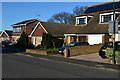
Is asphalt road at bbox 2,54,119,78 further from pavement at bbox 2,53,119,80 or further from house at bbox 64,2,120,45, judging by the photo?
house at bbox 64,2,120,45

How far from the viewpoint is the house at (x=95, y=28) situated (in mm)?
24719

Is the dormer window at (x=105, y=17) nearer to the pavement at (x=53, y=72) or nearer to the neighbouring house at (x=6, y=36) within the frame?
the pavement at (x=53, y=72)

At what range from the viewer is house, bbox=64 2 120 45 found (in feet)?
81.1

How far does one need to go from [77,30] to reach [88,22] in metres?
2.18

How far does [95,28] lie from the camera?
1034 inches

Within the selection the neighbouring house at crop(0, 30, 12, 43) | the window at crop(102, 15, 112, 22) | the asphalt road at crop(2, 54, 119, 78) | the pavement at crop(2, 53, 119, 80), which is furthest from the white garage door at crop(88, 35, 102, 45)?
the neighbouring house at crop(0, 30, 12, 43)

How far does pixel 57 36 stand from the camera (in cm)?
3447

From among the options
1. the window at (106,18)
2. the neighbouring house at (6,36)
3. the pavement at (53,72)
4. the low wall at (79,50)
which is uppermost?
the window at (106,18)

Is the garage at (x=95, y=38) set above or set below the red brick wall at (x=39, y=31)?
below

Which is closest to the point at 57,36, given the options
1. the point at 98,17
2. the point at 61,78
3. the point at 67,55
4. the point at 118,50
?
the point at 98,17

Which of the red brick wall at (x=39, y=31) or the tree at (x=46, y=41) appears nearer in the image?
the tree at (x=46, y=41)

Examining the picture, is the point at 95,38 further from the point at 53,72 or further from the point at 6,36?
the point at 6,36

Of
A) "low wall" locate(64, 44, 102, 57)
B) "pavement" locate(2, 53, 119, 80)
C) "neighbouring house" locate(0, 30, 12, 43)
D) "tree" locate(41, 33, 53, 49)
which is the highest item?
"neighbouring house" locate(0, 30, 12, 43)

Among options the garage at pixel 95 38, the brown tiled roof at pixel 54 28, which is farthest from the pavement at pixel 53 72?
the brown tiled roof at pixel 54 28
